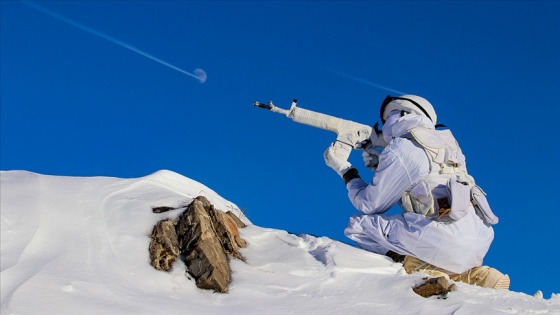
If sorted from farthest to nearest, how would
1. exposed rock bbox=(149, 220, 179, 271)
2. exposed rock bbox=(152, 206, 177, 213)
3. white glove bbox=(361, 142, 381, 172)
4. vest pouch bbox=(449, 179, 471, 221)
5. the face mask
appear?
white glove bbox=(361, 142, 381, 172) → the face mask → vest pouch bbox=(449, 179, 471, 221) → exposed rock bbox=(152, 206, 177, 213) → exposed rock bbox=(149, 220, 179, 271)

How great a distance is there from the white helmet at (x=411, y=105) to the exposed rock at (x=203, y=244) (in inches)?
133

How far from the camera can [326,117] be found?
428 inches

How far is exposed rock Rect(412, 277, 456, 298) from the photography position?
6.43m

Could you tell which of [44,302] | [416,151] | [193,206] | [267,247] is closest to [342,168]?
[416,151]

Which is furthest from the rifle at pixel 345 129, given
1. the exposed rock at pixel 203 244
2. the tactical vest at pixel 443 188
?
the exposed rock at pixel 203 244

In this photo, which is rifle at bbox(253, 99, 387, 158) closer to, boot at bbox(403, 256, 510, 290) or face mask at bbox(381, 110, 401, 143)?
face mask at bbox(381, 110, 401, 143)

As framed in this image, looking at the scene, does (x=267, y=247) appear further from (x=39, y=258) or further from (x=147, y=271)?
(x=39, y=258)

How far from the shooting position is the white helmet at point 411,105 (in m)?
9.55

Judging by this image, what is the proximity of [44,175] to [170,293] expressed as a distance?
268 cm

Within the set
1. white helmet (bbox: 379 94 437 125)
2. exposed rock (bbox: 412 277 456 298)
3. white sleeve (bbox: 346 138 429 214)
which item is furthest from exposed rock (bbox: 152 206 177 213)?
white helmet (bbox: 379 94 437 125)

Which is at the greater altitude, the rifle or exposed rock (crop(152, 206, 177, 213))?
the rifle

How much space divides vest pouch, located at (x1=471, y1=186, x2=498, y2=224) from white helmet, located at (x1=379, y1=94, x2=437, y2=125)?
1416 millimetres

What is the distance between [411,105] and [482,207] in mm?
1869

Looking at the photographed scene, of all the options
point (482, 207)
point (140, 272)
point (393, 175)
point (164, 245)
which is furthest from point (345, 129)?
point (140, 272)
